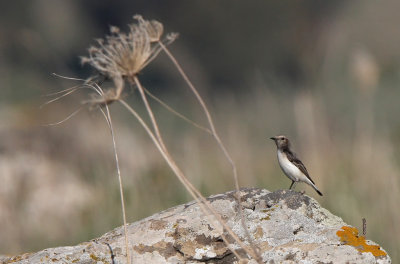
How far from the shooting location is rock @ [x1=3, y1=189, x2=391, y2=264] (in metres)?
3.66

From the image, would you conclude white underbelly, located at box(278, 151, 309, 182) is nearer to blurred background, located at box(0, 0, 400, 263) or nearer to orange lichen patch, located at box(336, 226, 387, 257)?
blurred background, located at box(0, 0, 400, 263)

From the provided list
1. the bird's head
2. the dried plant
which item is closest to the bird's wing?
the bird's head

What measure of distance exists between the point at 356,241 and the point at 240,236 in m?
0.60

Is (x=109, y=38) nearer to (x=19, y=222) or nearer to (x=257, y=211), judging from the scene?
(x=257, y=211)

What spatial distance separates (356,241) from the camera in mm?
3668

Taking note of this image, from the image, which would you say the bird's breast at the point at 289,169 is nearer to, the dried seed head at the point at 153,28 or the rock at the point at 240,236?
the rock at the point at 240,236

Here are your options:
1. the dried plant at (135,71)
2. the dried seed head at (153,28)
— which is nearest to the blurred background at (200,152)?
the dried plant at (135,71)

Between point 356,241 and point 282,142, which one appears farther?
point 282,142

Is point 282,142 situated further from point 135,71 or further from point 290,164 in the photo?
point 135,71

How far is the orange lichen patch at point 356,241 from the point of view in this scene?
11.8ft

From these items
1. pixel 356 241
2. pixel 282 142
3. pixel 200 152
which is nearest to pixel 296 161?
pixel 282 142

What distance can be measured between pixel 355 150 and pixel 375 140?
1298mm

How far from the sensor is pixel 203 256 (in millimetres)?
3820

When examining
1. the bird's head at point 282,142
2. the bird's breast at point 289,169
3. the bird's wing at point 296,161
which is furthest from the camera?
the bird's head at point 282,142
